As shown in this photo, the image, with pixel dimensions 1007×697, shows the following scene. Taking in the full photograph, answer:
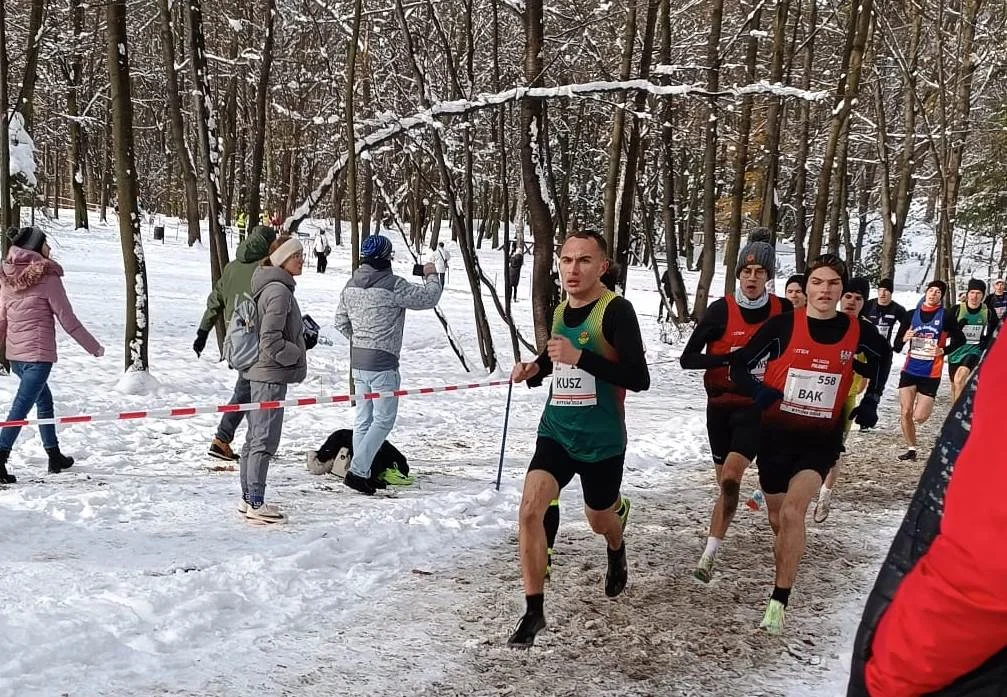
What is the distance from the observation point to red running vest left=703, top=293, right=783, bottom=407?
19.9ft

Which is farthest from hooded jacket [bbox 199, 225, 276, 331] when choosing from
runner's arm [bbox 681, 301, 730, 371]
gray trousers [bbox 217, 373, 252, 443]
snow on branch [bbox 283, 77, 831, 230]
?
runner's arm [bbox 681, 301, 730, 371]

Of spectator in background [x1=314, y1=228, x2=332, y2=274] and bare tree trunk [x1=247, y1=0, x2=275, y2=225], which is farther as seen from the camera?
spectator in background [x1=314, y1=228, x2=332, y2=274]

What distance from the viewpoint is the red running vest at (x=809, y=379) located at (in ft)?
16.6

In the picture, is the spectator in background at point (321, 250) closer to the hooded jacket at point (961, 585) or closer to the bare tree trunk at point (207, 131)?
the bare tree trunk at point (207, 131)

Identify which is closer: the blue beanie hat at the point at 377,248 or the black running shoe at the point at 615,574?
the black running shoe at the point at 615,574

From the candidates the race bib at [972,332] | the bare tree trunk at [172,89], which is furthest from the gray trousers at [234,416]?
the race bib at [972,332]

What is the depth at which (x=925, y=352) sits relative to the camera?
1026cm

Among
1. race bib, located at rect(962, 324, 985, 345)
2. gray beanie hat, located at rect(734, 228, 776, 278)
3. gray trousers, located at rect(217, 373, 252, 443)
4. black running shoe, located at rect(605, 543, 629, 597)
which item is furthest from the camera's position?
race bib, located at rect(962, 324, 985, 345)

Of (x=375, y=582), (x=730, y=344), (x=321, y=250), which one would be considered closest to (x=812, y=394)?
(x=730, y=344)

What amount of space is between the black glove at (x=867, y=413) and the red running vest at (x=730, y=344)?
0.76 metres

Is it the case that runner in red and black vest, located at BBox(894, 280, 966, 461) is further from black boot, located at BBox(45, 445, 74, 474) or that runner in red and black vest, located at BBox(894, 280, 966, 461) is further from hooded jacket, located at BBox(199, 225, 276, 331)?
black boot, located at BBox(45, 445, 74, 474)

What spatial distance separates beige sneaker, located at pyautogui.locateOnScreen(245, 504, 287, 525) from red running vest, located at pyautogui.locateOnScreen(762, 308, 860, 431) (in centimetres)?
341

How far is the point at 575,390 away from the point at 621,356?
305 mm

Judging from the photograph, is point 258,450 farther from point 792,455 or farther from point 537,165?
point 537,165
